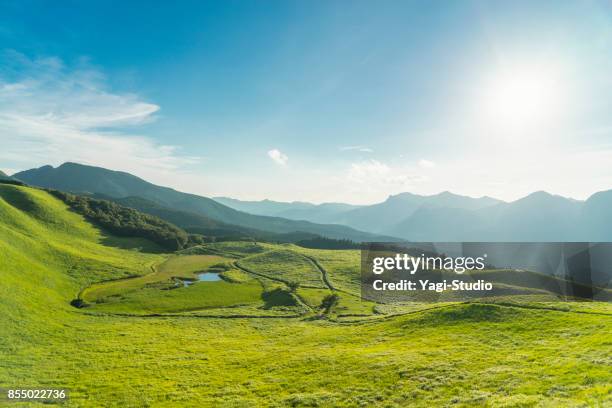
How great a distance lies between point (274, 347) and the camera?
4872 centimetres

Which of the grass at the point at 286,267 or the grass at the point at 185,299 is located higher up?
the grass at the point at 286,267

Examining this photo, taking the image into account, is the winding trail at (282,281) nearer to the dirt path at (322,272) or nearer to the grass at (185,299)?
the grass at (185,299)

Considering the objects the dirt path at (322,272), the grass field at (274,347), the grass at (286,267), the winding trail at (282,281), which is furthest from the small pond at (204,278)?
the dirt path at (322,272)

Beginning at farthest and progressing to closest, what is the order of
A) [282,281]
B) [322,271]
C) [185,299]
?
[322,271] < [282,281] < [185,299]

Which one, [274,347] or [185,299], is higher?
[274,347]

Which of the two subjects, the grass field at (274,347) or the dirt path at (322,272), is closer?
the grass field at (274,347)

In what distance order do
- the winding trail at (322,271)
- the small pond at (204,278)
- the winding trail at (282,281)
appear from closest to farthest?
the winding trail at (282,281) < the winding trail at (322,271) < the small pond at (204,278)

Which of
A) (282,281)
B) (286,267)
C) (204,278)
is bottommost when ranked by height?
(204,278)

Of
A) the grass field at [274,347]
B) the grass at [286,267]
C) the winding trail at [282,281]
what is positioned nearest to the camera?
the grass field at [274,347]

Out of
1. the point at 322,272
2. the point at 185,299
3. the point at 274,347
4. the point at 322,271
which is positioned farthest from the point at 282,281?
the point at 274,347

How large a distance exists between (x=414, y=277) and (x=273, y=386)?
8934cm

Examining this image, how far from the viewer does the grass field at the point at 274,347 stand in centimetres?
2794

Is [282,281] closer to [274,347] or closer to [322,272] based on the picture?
[322,272]

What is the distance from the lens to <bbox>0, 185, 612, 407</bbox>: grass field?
91.7ft
